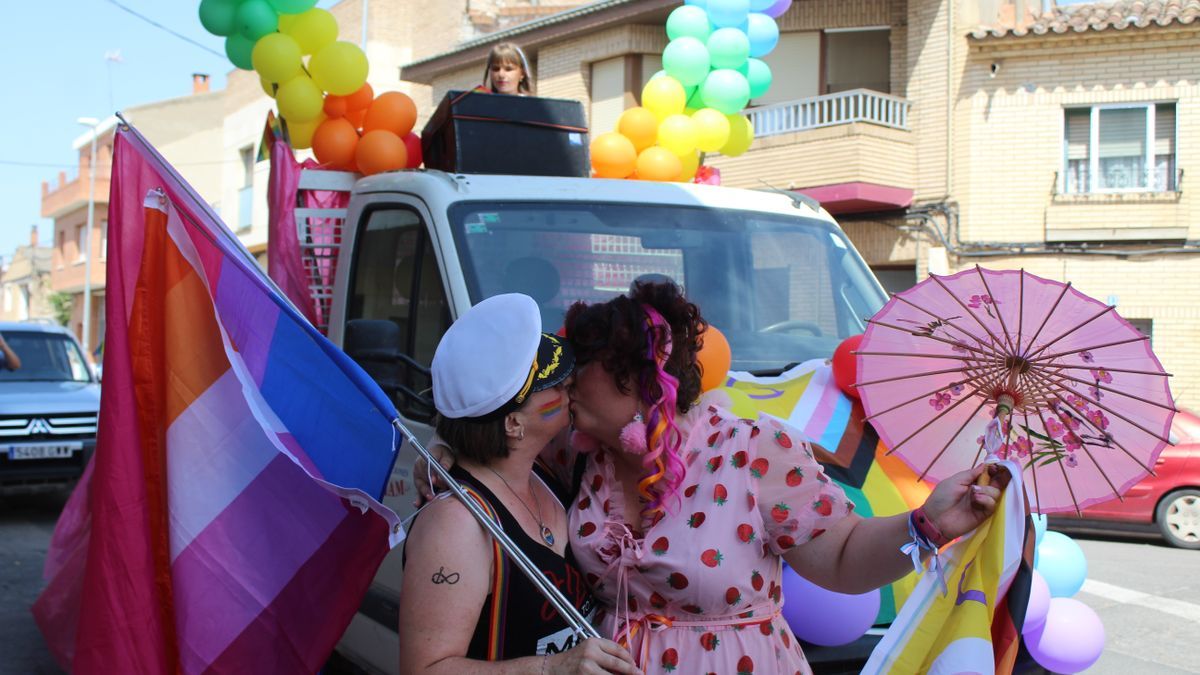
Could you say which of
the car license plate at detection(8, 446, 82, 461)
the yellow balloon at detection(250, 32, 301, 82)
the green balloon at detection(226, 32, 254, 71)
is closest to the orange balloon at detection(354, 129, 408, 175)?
the yellow balloon at detection(250, 32, 301, 82)

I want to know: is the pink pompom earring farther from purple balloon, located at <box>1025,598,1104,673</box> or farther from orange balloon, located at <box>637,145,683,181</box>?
orange balloon, located at <box>637,145,683,181</box>

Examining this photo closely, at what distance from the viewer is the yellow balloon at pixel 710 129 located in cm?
611

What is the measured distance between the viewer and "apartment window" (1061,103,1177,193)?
18.5 m

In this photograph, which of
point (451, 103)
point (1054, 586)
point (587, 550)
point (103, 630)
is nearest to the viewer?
point (587, 550)

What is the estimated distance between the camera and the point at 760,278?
464 cm

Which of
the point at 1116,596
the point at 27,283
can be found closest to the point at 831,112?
the point at 1116,596

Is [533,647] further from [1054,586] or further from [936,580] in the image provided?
[1054,586]

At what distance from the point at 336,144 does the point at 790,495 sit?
409 cm

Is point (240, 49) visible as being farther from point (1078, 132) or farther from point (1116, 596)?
point (1078, 132)

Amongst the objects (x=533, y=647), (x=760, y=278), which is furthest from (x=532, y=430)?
(x=760, y=278)

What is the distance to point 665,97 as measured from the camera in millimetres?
6250

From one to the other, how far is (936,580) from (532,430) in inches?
37.2

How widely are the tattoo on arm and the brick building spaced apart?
17632mm

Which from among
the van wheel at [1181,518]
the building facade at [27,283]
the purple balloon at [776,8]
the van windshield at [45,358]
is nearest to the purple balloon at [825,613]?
the purple balloon at [776,8]
